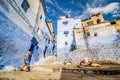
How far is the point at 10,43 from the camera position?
7.38 meters

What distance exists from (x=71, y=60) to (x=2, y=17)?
16.5 m

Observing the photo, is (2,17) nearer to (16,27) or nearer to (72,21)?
(16,27)

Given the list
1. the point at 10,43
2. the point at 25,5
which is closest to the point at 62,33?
the point at 25,5

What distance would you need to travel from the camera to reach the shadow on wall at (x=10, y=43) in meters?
6.44

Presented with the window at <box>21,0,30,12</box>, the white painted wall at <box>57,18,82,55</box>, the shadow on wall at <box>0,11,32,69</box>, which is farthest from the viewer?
the white painted wall at <box>57,18,82,55</box>

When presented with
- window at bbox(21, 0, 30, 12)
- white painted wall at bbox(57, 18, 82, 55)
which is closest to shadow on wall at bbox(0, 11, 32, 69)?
window at bbox(21, 0, 30, 12)

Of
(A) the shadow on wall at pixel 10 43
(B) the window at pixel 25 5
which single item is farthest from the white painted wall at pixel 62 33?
(A) the shadow on wall at pixel 10 43

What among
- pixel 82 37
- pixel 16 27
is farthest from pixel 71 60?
pixel 16 27

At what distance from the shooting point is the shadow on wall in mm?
6436

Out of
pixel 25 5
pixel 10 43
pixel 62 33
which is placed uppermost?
pixel 62 33

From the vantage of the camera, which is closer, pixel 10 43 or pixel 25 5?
pixel 10 43

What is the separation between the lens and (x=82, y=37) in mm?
23875

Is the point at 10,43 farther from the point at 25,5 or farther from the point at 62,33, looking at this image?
the point at 62,33

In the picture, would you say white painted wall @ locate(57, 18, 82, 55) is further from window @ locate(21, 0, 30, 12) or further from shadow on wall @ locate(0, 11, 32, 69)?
shadow on wall @ locate(0, 11, 32, 69)
